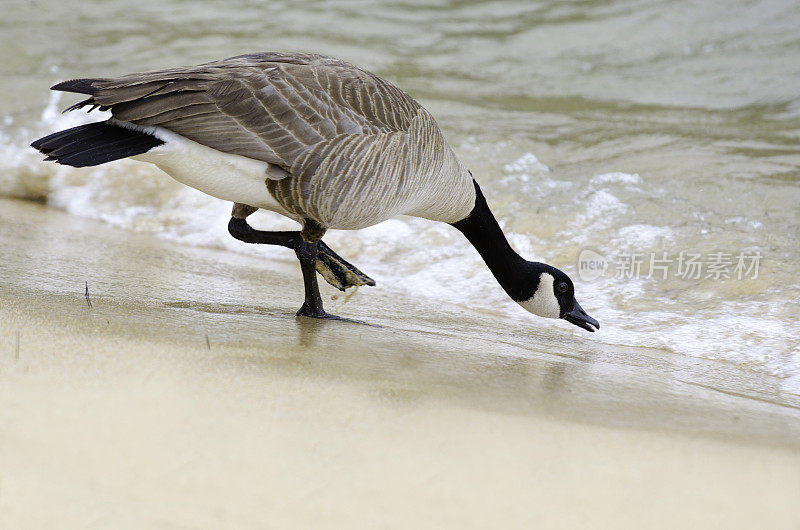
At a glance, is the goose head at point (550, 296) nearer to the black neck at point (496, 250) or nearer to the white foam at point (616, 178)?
the black neck at point (496, 250)

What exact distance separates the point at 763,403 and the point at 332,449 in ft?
6.82

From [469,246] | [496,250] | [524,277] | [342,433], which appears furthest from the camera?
[469,246]

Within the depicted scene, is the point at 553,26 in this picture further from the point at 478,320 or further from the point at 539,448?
the point at 539,448

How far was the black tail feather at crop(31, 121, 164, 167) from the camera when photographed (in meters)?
3.39

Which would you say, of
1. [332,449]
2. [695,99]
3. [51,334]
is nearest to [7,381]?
[51,334]

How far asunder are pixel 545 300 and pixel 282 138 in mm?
1894

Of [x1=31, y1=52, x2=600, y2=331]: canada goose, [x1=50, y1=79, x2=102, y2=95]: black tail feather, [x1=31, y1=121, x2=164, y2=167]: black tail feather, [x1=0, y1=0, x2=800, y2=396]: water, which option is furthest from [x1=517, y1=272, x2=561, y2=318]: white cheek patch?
[x1=50, y1=79, x2=102, y2=95]: black tail feather

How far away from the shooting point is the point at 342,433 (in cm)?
254

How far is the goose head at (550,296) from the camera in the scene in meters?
4.76

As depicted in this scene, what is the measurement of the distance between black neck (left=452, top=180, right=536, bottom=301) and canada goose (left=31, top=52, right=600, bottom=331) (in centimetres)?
59

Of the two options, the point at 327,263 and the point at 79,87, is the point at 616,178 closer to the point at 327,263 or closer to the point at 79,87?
the point at 327,263

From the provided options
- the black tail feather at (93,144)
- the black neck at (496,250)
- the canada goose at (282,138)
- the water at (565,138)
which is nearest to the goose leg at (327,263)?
the canada goose at (282,138)

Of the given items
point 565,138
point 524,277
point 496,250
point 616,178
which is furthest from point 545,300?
point 565,138

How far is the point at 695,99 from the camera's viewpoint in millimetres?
9258
